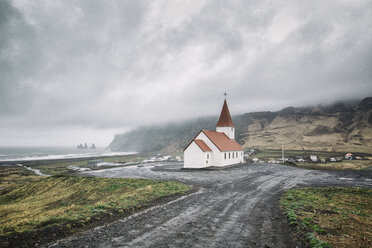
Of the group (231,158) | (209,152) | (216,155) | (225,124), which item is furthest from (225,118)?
(209,152)

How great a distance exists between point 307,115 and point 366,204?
193787 millimetres

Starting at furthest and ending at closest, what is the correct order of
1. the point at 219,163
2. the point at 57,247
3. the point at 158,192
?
the point at 219,163 → the point at 158,192 → the point at 57,247

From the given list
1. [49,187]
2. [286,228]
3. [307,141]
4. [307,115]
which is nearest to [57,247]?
[286,228]

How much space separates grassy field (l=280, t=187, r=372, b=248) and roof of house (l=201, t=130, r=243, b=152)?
2409 cm

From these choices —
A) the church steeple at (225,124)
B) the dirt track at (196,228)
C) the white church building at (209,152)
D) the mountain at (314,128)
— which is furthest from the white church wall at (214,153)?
the mountain at (314,128)

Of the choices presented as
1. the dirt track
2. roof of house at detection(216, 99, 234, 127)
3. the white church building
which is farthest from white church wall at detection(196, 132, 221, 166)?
the dirt track

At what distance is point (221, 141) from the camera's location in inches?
1612

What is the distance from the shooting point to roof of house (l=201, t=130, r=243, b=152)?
3823 cm

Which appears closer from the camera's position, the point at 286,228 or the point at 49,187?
the point at 286,228

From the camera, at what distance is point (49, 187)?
2644cm

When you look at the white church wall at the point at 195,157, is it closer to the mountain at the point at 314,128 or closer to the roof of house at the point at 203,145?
the roof of house at the point at 203,145

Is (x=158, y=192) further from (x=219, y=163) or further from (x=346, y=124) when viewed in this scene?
(x=346, y=124)

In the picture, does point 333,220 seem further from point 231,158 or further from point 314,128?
point 314,128

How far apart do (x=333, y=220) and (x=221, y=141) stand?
31.8m
